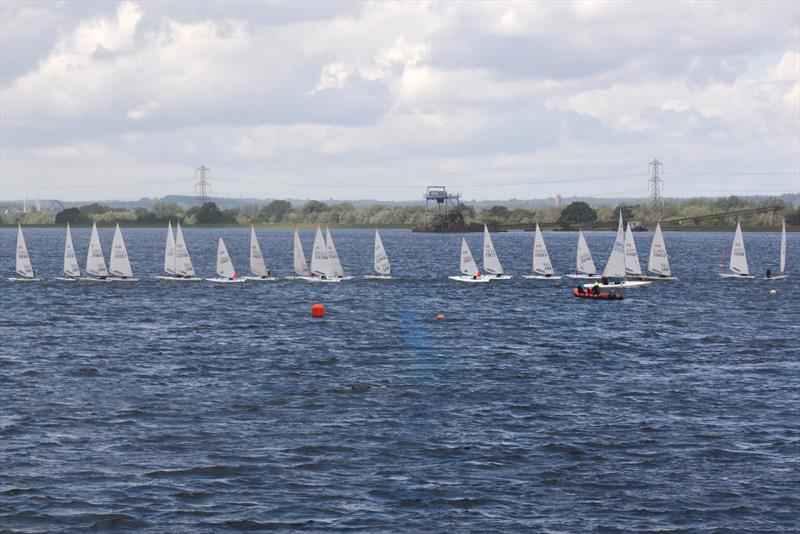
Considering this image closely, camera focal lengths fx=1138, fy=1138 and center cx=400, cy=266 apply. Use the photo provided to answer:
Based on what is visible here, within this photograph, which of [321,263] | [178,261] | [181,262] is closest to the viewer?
[178,261]

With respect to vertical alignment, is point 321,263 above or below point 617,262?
below

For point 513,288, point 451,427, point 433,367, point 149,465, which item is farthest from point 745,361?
point 513,288

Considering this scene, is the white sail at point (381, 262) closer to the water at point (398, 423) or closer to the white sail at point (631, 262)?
the white sail at point (631, 262)

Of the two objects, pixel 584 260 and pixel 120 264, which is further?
pixel 120 264

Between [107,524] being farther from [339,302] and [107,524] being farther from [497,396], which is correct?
[339,302]

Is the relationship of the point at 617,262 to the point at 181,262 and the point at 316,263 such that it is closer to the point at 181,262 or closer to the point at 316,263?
the point at 316,263

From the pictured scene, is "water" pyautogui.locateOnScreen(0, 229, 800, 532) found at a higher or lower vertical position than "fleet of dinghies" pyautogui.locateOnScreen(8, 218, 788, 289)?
lower

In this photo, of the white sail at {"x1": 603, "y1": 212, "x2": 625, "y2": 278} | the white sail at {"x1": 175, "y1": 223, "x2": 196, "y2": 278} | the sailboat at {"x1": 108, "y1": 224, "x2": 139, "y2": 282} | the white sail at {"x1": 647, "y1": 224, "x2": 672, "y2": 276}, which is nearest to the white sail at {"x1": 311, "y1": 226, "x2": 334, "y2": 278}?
the white sail at {"x1": 175, "y1": 223, "x2": 196, "y2": 278}

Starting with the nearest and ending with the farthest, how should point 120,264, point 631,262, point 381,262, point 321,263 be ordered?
point 631,262 < point 321,263 < point 120,264 < point 381,262

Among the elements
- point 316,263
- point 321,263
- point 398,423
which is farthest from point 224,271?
point 398,423

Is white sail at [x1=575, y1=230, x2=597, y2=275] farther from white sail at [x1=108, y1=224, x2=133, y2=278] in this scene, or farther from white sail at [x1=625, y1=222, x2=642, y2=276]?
white sail at [x1=108, y1=224, x2=133, y2=278]

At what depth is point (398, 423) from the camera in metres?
58.2

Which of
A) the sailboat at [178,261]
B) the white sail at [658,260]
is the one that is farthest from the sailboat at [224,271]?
the white sail at [658,260]

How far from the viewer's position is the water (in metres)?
43.8
